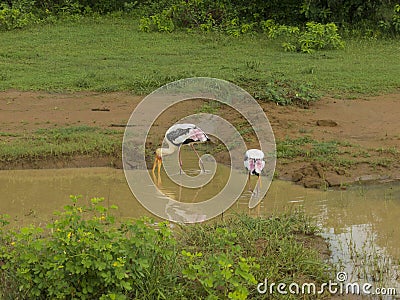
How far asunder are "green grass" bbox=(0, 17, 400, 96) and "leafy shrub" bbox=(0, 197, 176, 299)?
5.66 metres

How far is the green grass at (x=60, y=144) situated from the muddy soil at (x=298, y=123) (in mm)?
82

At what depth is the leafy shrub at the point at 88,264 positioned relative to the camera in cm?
409

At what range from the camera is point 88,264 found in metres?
4.03

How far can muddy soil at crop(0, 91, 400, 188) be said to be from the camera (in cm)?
749

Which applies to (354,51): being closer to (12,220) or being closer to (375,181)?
(375,181)

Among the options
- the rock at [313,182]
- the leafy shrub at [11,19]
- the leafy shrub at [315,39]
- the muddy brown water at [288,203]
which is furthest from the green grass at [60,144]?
the leafy shrub at [11,19]

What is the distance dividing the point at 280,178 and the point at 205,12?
7384 mm

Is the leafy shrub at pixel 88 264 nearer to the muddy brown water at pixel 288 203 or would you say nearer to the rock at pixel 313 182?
the muddy brown water at pixel 288 203

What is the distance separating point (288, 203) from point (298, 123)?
2184 millimetres

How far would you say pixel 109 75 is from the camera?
10.7m

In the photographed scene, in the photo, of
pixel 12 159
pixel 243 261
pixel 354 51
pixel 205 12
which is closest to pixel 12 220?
pixel 12 159

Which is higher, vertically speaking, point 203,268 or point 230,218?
point 203,268

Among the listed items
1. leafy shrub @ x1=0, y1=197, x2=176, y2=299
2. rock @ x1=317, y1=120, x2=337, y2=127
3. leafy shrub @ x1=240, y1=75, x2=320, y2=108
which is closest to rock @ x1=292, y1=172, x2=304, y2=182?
rock @ x1=317, y1=120, x2=337, y2=127

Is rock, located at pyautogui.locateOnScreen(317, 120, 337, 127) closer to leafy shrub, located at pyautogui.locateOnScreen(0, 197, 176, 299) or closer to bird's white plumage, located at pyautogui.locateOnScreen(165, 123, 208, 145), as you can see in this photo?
bird's white plumage, located at pyautogui.locateOnScreen(165, 123, 208, 145)
